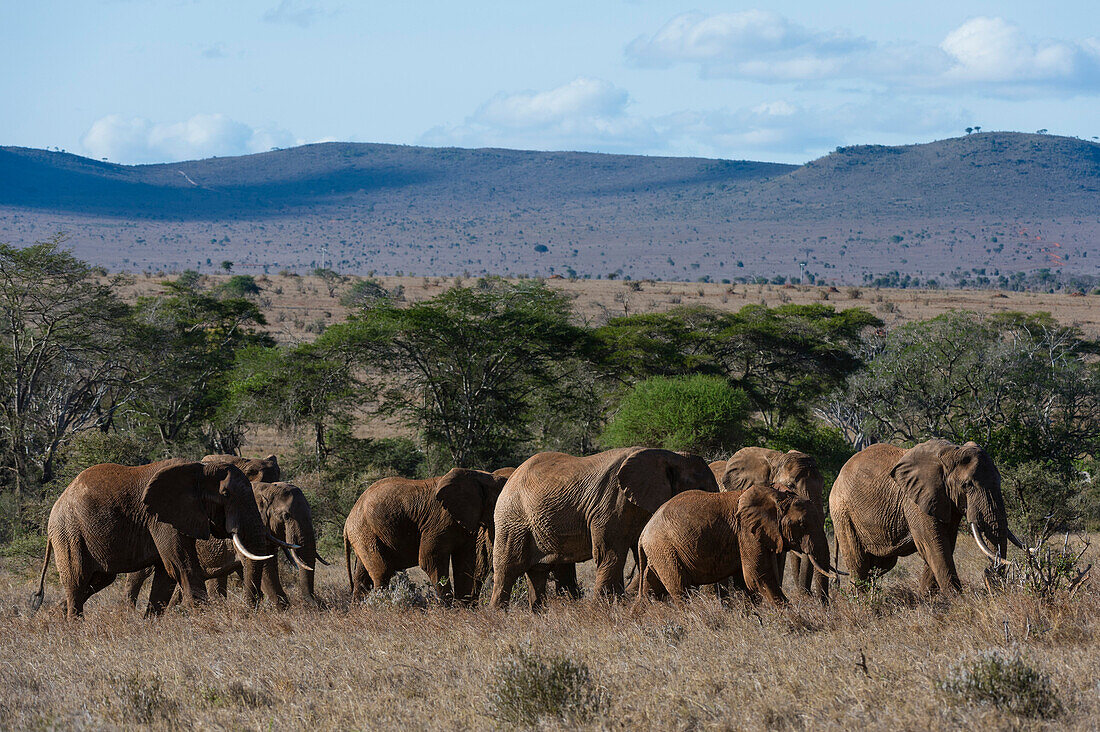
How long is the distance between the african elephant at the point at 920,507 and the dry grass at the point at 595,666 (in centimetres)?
Answer: 60

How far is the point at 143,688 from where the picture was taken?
7.78m

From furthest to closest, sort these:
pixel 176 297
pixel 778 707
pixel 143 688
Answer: pixel 176 297 < pixel 143 688 < pixel 778 707

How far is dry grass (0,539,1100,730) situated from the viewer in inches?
271

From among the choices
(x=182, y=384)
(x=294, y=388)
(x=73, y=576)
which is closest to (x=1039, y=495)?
(x=294, y=388)

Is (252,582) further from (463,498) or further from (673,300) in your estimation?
(673,300)

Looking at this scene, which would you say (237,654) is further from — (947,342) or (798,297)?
(798,297)

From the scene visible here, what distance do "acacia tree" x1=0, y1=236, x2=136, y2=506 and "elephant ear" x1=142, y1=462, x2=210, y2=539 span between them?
56.4 feet

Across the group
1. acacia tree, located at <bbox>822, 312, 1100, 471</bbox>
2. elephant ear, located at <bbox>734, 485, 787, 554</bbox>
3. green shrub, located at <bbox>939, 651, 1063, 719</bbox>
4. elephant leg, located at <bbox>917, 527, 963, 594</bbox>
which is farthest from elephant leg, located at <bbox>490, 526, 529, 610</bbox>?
acacia tree, located at <bbox>822, 312, 1100, 471</bbox>

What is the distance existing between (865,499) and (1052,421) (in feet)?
72.5

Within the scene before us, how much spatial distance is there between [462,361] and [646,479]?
64.8 ft

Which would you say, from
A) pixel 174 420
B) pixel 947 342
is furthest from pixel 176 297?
pixel 947 342

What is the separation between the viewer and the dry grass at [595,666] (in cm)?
689

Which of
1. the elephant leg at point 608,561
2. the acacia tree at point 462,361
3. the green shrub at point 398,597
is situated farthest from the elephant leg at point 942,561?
the acacia tree at point 462,361

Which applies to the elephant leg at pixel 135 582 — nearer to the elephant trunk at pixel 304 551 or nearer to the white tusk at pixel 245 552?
the elephant trunk at pixel 304 551
